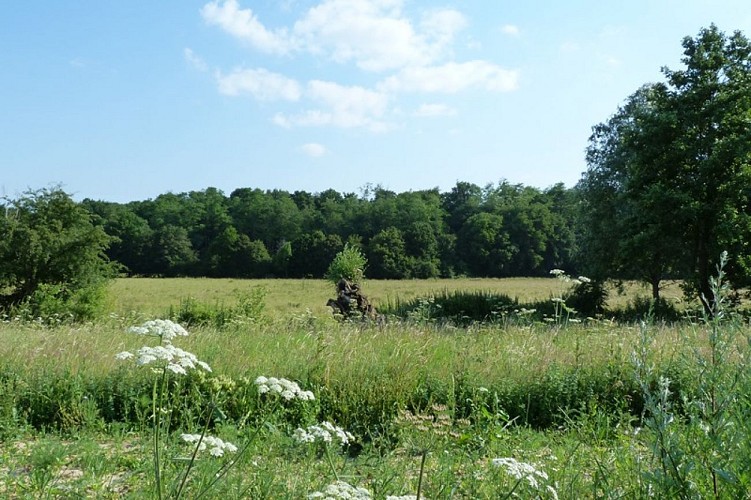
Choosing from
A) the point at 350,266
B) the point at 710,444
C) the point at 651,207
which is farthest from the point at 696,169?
the point at 710,444

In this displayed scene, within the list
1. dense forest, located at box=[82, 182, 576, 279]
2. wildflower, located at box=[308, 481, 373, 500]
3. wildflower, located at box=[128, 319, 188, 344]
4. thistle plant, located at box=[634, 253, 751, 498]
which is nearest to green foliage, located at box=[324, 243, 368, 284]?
wildflower, located at box=[128, 319, 188, 344]

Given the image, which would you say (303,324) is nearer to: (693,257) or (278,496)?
(278,496)

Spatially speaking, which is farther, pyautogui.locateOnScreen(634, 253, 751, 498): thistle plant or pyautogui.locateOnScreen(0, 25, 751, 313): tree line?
pyautogui.locateOnScreen(0, 25, 751, 313): tree line

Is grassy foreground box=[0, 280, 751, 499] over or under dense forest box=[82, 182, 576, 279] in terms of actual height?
under

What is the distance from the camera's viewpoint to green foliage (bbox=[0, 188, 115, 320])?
21578mm

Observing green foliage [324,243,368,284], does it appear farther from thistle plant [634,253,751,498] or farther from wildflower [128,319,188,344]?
thistle plant [634,253,751,498]

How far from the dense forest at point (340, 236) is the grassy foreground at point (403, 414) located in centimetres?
5304

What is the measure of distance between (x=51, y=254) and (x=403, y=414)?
70.0ft

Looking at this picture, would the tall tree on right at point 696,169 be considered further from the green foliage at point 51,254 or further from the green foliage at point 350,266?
the green foliage at point 51,254

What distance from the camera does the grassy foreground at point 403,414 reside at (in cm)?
258

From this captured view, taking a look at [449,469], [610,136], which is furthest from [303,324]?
[610,136]

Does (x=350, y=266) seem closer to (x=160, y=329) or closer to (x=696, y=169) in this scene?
(x=696, y=169)

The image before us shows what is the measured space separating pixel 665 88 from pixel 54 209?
23.4 meters

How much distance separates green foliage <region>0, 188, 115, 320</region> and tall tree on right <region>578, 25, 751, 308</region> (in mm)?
19280
